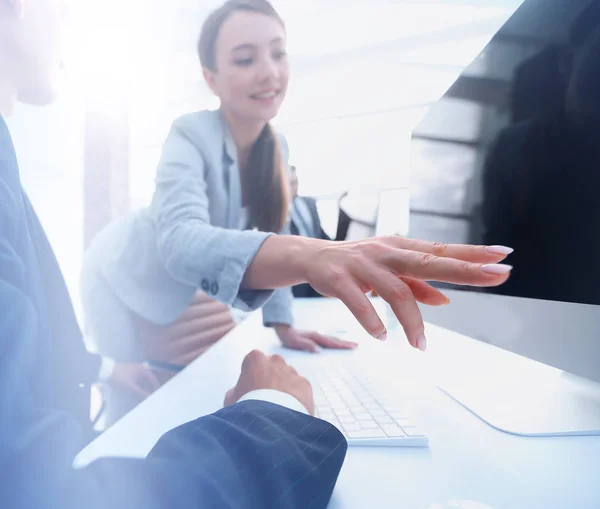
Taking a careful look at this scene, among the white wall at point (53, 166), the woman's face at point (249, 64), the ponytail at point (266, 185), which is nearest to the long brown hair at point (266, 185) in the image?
the ponytail at point (266, 185)

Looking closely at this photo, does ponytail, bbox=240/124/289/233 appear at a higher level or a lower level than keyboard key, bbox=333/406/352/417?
higher

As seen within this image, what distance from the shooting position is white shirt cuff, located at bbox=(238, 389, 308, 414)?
379 mm

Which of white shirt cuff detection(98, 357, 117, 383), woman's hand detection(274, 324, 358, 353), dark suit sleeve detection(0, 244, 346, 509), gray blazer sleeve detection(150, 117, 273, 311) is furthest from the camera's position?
white shirt cuff detection(98, 357, 117, 383)

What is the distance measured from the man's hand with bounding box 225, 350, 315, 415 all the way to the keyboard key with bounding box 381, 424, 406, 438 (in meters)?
0.08

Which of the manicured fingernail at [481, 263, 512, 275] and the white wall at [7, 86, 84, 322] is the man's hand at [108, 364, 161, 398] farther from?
the manicured fingernail at [481, 263, 512, 275]

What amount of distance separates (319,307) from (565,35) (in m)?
1.27

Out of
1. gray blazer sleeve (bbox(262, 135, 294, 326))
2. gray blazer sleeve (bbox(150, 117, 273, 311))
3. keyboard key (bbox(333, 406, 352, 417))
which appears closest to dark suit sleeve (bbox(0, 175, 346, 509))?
keyboard key (bbox(333, 406, 352, 417))

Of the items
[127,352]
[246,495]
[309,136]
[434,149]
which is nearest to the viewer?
[246,495]

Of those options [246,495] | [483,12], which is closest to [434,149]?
[246,495]

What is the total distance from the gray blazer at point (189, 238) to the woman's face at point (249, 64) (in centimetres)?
8

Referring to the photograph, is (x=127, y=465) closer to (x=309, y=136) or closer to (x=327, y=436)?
(x=327, y=436)

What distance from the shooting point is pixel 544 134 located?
1.34ft

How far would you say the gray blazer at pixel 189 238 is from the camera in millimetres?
514

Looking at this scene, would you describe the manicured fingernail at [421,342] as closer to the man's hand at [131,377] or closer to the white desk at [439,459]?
the white desk at [439,459]
